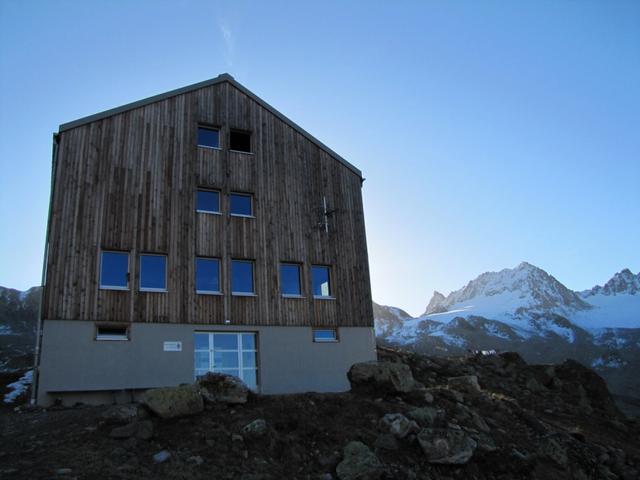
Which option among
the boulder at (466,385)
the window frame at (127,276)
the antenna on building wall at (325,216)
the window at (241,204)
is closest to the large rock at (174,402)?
the window frame at (127,276)

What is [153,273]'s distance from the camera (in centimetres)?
2088

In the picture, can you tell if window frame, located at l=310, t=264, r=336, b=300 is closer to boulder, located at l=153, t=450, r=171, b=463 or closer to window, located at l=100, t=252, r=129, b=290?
window, located at l=100, t=252, r=129, b=290

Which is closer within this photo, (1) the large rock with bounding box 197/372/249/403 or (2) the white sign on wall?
(1) the large rock with bounding box 197/372/249/403

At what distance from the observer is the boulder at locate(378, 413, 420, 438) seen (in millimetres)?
12484

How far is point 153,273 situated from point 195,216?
2920 millimetres

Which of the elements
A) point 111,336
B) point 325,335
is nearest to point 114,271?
point 111,336

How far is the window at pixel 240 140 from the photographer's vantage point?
24672 mm

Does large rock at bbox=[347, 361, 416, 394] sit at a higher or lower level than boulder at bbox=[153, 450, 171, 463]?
higher

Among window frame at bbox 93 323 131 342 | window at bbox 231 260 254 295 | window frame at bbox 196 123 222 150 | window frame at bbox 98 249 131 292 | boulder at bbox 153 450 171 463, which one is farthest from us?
window frame at bbox 196 123 222 150

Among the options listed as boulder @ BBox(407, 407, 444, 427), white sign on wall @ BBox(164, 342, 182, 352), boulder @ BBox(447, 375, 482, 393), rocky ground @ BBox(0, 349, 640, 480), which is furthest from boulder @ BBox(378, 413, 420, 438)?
white sign on wall @ BBox(164, 342, 182, 352)

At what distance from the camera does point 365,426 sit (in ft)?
41.7

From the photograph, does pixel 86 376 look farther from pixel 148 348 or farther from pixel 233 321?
pixel 233 321

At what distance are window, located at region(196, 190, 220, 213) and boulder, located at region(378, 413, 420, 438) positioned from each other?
12785 mm

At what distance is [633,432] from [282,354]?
1412 centimetres
